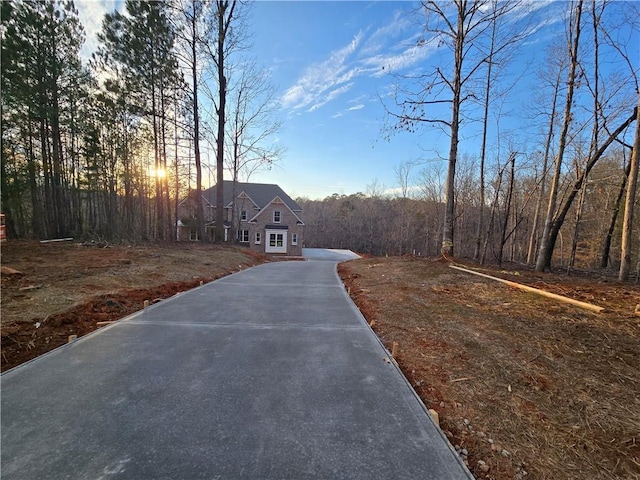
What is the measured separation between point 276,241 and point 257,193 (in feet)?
25.6

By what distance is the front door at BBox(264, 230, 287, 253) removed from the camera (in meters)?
26.1

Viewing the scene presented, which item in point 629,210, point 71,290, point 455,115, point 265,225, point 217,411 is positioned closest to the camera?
point 217,411

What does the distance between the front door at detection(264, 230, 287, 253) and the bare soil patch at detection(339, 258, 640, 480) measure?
70.9ft

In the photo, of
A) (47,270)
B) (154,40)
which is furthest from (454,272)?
(154,40)

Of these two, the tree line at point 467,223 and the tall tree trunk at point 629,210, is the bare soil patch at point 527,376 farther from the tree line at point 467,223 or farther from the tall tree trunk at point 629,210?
the tree line at point 467,223

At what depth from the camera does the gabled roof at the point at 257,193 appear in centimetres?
2958

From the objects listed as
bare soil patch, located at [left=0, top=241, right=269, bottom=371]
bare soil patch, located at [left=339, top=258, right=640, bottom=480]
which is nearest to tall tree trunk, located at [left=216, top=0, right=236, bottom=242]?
bare soil patch, located at [left=0, top=241, right=269, bottom=371]

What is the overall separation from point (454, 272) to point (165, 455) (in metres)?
7.22

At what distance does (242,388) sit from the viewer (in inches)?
90.2

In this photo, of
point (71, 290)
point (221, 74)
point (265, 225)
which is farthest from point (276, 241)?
point (71, 290)

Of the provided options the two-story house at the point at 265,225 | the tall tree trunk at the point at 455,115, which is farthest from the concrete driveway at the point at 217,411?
the two-story house at the point at 265,225

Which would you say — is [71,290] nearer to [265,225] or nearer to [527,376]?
[527,376]

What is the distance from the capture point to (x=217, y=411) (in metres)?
1.99

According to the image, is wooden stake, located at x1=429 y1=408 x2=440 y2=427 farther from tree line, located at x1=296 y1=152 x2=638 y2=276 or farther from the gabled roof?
the gabled roof
